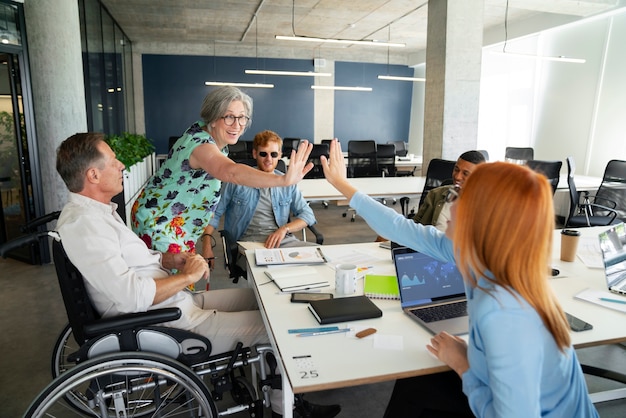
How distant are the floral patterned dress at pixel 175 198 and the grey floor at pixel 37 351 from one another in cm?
110

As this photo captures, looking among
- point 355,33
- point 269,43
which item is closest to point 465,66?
point 355,33

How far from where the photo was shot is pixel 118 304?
5.16 feet

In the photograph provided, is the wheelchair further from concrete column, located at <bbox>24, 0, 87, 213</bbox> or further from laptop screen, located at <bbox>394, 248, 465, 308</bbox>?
concrete column, located at <bbox>24, 0, 87, 213</bbox>

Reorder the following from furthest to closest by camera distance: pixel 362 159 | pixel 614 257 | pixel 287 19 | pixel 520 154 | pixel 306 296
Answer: pixel 287 19, pixel 362 159, pixel 520 154, pixel 614 257, pixel 306 296

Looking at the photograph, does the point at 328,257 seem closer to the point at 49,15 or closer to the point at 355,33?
the point at 49,15

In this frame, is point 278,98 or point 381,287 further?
point 278,98

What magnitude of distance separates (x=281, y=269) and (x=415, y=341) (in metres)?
0.86

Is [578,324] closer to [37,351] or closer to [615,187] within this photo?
[37,351]

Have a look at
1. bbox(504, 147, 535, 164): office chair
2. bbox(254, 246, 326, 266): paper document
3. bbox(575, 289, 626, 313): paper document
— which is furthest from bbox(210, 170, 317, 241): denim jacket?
bbox(504, 147, 535, 164): office chair

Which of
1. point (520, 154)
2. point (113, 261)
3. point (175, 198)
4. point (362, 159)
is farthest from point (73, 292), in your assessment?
point (520, 154)

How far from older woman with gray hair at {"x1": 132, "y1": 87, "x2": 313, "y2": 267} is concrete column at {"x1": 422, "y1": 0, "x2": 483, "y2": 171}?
4.41m

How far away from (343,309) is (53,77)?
412cm

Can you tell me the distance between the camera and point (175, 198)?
211 centimetres

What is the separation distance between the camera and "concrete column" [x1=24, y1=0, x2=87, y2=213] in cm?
418
